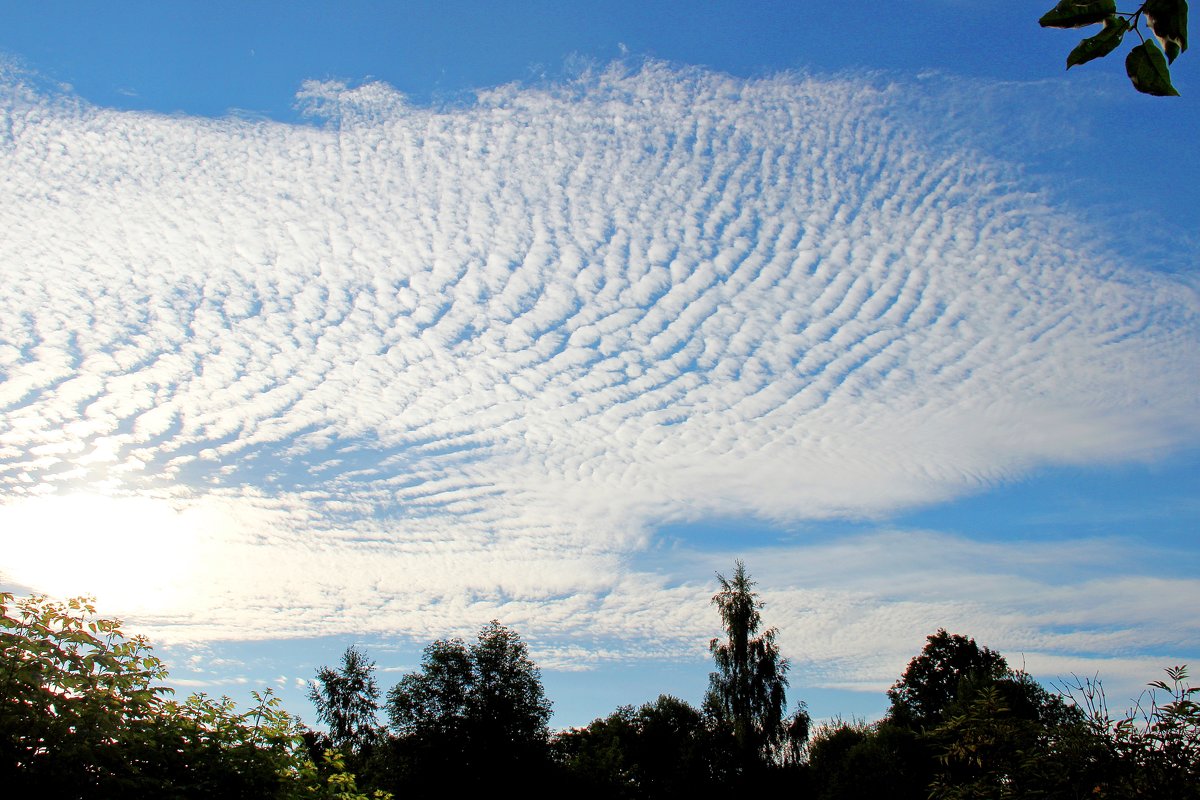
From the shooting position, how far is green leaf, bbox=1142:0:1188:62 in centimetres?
210

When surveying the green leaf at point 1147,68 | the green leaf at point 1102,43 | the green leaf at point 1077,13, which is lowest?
the green leaf at point 1147,68

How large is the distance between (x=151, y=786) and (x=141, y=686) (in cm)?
105

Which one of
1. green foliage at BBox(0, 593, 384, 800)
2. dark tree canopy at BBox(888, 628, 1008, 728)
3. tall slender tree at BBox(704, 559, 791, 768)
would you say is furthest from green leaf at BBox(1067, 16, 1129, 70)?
dark tree canopy at BBox(888, 628, 1008, 728)

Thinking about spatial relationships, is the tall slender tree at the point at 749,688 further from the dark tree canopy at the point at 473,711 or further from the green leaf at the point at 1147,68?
the green leaf at the point at 1147,68

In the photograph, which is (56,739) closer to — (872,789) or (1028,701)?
(872,789)

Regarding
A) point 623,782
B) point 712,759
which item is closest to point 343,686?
point 623,782

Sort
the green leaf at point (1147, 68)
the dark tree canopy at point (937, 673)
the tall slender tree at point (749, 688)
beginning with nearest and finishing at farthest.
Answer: the green leaf at point (1147, 68) < the tall slender tree at point (749, 688) < the dark tree canopy at point (937, 673)

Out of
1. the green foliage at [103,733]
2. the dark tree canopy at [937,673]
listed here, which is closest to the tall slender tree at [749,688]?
the dark tree canopy at [937,673]

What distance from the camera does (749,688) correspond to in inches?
1913

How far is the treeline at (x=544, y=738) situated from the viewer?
857 centimetres

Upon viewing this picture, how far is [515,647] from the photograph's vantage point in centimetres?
5541

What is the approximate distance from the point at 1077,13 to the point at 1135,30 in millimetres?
149

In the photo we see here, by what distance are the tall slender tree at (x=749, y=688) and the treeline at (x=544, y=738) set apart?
0.28 feet

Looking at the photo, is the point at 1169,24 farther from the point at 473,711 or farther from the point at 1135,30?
the point at 473,711
